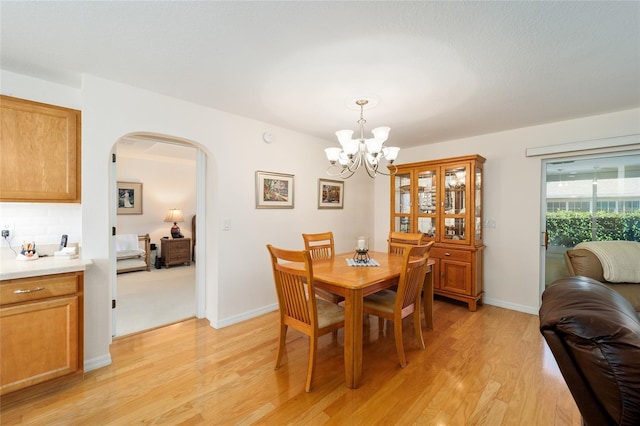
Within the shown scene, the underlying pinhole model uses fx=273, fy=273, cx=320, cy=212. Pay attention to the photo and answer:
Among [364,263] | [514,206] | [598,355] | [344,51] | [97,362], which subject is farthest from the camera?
[514,206]

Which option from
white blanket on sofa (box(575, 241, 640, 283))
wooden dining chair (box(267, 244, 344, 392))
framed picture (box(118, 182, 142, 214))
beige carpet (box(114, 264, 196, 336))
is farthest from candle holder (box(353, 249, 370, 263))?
framed picture (box(118, 182, 142, 214))

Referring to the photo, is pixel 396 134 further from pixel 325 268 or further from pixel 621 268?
pixel 621 268

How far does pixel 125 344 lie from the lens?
252cm

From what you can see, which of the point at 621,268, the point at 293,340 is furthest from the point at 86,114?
the point at 621,268

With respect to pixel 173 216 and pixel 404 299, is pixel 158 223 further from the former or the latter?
pixel 404 299

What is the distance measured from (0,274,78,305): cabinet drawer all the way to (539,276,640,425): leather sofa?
8.90 feet

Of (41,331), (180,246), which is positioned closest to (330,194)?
(41,331)

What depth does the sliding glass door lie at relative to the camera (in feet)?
9.57

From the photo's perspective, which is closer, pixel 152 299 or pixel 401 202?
pixel 152 299

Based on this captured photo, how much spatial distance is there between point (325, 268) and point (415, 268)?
0.75 metres

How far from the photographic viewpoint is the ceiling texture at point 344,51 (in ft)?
4.73

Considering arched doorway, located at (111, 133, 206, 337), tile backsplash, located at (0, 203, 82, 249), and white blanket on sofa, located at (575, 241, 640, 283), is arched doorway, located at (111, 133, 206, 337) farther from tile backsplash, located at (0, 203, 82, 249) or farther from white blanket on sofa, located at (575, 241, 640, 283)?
white blanket on sofa, located at (575, 241, 640, 283)

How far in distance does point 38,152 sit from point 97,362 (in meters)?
1.66

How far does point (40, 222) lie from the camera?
7.39 feet
